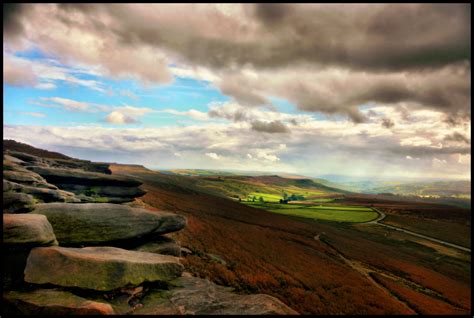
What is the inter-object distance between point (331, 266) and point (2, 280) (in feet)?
134

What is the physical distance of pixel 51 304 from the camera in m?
13.9

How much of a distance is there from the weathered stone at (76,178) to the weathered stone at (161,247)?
17.6 meters

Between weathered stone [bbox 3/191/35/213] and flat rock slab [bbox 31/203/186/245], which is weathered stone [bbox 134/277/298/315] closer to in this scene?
flat rock slab [bbox 31/203/186/245]

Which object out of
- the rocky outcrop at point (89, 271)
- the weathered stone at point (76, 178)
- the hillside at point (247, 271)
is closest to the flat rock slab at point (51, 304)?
the rocky outcrop at point (89, 271)

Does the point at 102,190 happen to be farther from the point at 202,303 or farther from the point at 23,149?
the point at 23,149

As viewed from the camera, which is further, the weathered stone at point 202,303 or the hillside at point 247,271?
the hillside at point 247,271

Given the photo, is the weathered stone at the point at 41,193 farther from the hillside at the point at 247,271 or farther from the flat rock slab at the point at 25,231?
the flat rock slab at the point at 25,231

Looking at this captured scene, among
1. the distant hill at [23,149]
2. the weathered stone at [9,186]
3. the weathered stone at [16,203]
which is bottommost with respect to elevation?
the weathered stone at [16,203]

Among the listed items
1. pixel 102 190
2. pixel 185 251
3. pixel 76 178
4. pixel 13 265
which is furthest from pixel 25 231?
pixel 102 190

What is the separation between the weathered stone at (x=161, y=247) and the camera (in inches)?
976

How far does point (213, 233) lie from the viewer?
152 ft

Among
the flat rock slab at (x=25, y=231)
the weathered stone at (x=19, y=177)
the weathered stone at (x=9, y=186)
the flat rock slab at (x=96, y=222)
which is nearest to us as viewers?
the flat rock slab at (x=25, y=231)

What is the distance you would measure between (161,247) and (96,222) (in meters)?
6.29

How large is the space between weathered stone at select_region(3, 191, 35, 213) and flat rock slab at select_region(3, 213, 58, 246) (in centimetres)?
216
